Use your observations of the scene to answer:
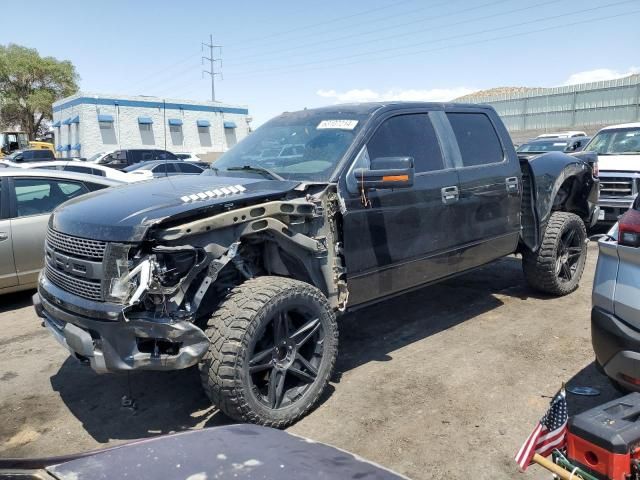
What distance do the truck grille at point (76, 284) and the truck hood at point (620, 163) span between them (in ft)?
28.9

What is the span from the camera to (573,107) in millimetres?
33688

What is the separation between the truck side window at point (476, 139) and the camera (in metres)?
4.95

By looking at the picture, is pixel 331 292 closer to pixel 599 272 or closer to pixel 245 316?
pixel 245 316

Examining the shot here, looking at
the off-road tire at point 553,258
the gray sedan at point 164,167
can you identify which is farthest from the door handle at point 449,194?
the gray sedan at point 164,167

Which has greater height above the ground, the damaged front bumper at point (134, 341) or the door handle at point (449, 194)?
the door handle at point (449, 194)

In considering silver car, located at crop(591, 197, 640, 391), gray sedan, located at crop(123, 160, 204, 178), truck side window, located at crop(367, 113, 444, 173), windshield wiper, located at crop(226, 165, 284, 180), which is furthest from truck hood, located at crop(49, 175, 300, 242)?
gray sedan, located at crop(123, 160, 204, 178)

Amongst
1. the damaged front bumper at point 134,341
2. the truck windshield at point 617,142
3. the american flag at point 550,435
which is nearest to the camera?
the american flag at point 550,435

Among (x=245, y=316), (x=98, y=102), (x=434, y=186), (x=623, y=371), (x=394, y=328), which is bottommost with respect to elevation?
(x=394, y=328)

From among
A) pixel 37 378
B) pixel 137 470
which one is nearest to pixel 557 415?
pixel 137 470

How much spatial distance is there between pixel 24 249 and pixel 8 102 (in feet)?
174

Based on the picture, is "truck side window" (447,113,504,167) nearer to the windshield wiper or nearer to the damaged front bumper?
the windshield wiper

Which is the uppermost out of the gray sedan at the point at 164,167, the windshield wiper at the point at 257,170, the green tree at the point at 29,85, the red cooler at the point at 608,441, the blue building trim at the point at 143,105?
the green tree at the point at 29,85

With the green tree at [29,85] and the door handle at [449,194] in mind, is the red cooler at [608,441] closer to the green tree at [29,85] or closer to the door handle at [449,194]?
the door handle at [449,194]

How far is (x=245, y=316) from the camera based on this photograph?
3143 mm
